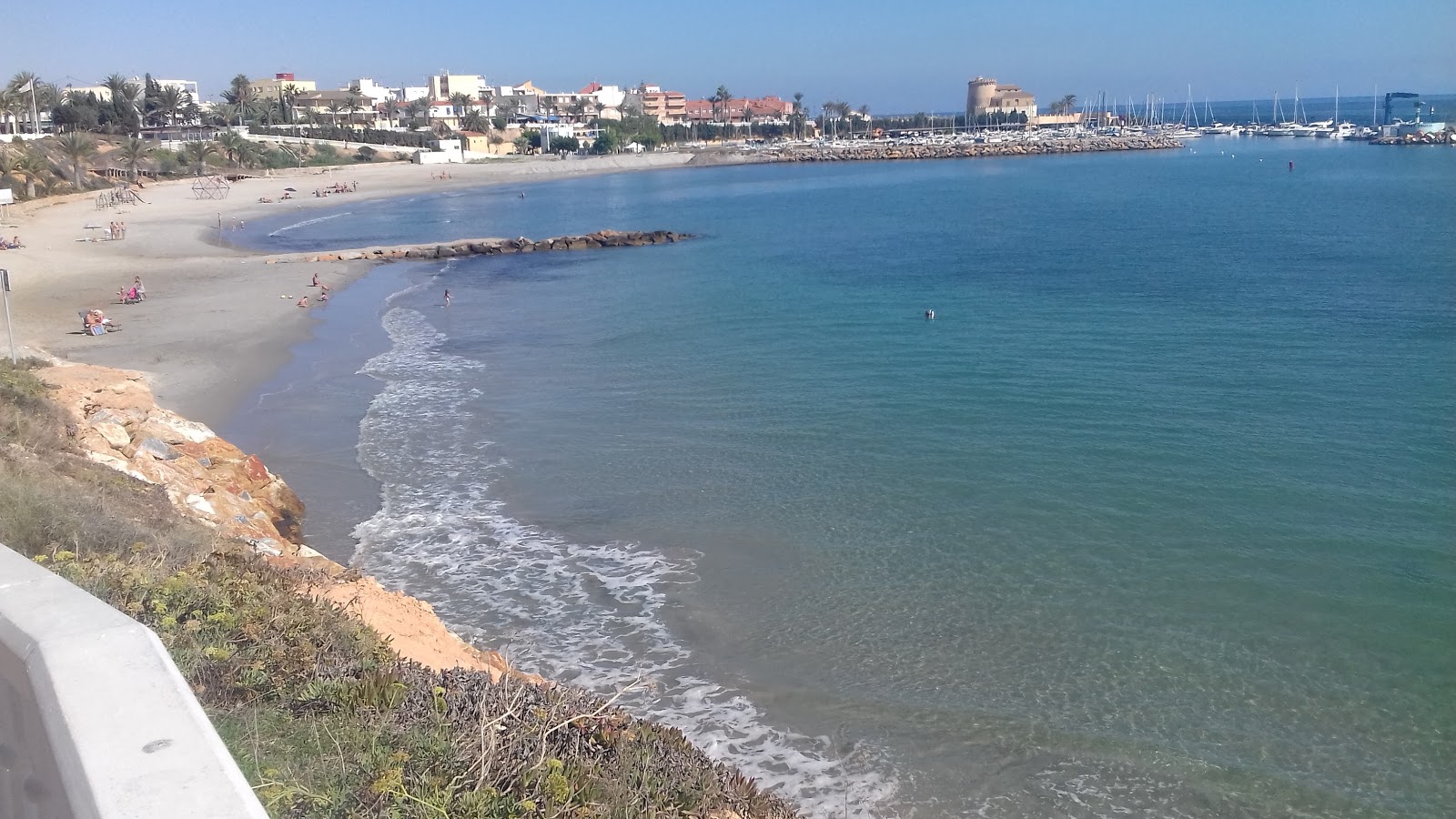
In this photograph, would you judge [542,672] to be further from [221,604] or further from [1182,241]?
[1182,241]

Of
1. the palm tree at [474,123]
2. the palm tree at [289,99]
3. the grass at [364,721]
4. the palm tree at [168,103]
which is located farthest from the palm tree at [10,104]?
A: the grass at [364,721]

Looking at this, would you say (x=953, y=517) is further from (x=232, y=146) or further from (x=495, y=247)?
(x=232, y=146)

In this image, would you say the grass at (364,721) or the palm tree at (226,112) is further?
the palm tree at (226,112)

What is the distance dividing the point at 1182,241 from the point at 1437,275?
13716 millimetres

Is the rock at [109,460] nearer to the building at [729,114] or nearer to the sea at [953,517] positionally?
the sea at [953,517]

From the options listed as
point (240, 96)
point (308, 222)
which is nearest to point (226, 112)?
point (240, 96)

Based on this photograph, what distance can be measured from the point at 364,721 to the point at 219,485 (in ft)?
35.3

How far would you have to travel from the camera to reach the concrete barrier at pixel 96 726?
2.80 meters

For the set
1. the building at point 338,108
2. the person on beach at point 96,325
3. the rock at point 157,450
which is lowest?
the rock at point 157,450

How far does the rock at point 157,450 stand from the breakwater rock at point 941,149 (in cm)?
13192

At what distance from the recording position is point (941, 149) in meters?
155

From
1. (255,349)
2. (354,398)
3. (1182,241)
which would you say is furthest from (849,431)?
(1182,241)

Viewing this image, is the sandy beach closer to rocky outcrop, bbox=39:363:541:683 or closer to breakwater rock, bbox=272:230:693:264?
breakwater rock, bbox=272:230:693:264

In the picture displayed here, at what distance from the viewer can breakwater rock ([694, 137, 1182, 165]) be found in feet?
489
